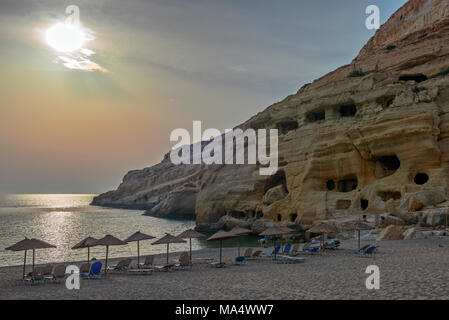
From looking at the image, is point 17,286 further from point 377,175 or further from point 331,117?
point 331,117

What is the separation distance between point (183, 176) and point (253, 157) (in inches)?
2430

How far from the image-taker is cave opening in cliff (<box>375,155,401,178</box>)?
38.5 m

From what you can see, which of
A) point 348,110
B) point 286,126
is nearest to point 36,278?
point 348,110

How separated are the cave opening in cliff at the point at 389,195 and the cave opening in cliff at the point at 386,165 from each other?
3849mm

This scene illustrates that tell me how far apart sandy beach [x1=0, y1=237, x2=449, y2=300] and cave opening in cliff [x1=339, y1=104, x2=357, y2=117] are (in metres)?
28.3

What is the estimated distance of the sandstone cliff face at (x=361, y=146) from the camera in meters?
33.9

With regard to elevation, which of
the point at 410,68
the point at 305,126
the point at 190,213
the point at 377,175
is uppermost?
the point at 410,68

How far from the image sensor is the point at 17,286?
1452 centimetres

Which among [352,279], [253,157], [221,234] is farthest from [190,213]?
[352,279]

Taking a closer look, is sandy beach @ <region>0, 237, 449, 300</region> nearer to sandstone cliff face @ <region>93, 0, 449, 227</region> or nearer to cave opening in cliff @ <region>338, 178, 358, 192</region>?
sandstone cliff face @ <region>93, 0, 449, 227</region>

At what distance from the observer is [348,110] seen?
45625 millimetres

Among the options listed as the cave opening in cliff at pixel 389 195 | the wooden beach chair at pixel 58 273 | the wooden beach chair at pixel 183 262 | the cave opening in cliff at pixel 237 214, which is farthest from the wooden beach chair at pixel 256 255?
the cave opening in cliff at pixel 237 214

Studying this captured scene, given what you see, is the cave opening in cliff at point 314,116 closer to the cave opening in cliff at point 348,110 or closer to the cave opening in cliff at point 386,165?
the cave opening in cliff at point 348,110

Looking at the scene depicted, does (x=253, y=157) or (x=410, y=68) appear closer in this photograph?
(x=410, y=68)
